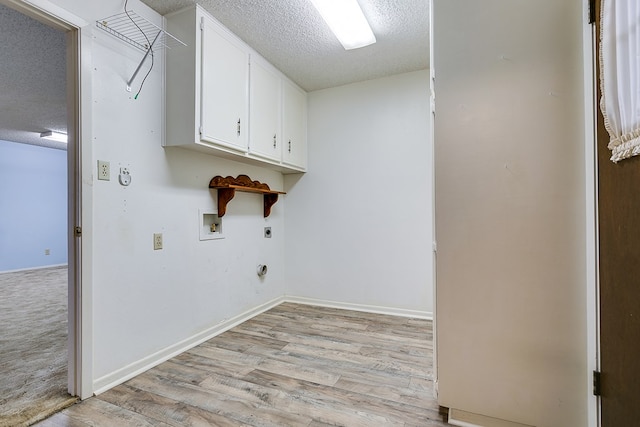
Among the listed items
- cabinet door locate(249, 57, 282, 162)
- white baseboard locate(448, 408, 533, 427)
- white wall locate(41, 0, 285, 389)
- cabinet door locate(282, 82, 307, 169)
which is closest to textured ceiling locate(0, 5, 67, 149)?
white wall locate(41, 0, 285, 389)

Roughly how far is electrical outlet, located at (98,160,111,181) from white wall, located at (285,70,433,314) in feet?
6.61

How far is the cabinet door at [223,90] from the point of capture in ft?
6.75

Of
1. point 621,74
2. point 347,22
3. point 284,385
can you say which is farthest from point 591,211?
point 347,22

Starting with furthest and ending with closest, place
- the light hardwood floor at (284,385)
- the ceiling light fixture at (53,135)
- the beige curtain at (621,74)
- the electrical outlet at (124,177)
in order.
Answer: the ceiling light fixture at (53,135) < the electrical outlet at (124,177) < the light hardwood floor at (284,385) < the beige curtain at (621,74)

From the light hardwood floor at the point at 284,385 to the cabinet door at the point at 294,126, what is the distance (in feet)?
5.81

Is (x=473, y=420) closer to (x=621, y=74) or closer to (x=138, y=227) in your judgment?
(x=621, y=74)

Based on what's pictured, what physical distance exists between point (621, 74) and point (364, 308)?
2.75m

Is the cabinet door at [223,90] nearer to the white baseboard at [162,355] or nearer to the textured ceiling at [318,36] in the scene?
the textured ceiling at [318,36]

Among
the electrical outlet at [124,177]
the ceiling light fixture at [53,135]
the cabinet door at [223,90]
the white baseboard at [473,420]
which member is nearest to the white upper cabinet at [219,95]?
the cabinet door at [223,90]

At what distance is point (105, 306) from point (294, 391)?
1.22m

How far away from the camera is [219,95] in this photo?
218cm

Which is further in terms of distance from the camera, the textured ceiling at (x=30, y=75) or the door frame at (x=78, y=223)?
the textured ceiling at (x=30, y=75)

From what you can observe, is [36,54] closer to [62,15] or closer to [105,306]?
[62,15]

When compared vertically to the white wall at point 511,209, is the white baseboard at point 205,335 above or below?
below
